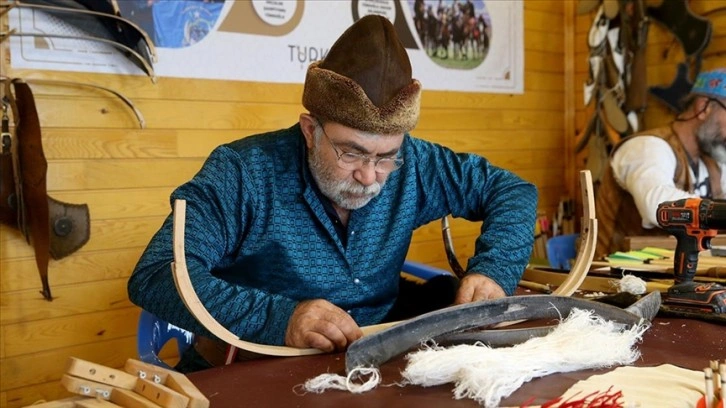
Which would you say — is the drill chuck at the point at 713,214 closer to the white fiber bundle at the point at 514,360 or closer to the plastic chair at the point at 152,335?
the white fiber bundle at the point at 514,360

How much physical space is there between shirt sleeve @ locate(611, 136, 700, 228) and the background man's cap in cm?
26

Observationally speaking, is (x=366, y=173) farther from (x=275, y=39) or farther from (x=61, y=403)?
(x=275, y=39)

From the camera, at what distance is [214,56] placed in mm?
2928

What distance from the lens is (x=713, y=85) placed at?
121 inches

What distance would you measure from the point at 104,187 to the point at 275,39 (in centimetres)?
89

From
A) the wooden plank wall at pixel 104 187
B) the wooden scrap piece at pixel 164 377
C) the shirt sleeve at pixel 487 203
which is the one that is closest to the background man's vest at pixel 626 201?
the shirt sleeve at pixel 487 203

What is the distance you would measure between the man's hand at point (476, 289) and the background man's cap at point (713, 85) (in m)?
1.85

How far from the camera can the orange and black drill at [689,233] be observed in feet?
5.48

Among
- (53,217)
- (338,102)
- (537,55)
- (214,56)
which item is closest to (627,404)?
(338,102)

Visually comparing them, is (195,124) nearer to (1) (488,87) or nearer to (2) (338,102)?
(2) (338,102)

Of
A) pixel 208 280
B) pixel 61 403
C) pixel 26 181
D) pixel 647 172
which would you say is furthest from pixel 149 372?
pixel 647 172

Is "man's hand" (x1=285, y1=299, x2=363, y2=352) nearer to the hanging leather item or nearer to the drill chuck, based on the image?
the drill chuck

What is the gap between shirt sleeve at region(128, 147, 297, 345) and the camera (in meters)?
1.42

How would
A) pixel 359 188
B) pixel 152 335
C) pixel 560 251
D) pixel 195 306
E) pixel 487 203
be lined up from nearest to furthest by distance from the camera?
pixel 195 306
pixel 359 188
pixel 152 335
pixel 487 203
pixel 560 251
